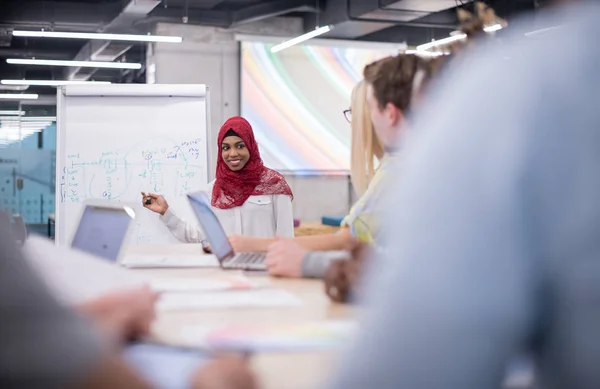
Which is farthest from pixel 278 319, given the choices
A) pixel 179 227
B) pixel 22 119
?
pixel 22 119

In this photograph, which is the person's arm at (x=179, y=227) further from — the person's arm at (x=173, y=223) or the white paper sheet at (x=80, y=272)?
the white paper sheet at (x=80, y=272)

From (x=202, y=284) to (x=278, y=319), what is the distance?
42cm

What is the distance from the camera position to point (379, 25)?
8781mm

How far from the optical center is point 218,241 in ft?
6.20

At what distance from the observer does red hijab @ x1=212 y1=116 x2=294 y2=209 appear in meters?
3.42

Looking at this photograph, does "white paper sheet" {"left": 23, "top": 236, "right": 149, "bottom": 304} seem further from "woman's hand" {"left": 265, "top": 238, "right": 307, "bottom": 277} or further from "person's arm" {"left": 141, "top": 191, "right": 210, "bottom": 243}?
"person's arm" {"left": 141, "top": 191, "right": 210, "bottom": 243}

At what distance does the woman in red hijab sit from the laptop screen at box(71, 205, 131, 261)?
159 centimetres

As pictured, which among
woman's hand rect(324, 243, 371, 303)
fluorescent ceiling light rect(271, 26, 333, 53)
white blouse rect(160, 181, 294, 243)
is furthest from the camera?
fluorescent ceiling light rect(271, 26, 333, 53)

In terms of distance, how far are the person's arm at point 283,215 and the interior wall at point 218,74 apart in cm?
497

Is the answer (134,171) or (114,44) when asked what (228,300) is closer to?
(134,171)

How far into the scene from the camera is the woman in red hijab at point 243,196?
3.38 m

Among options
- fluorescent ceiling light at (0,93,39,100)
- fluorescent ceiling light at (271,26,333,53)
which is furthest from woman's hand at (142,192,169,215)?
fluorescent ceiling light at (0,93,39,100)

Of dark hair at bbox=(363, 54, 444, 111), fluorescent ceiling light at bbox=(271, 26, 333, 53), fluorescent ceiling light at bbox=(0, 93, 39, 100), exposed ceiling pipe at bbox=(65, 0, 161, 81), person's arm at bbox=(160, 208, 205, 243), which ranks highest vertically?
exposed ceiling pipe at bbox=(65, 0, 161, 81)

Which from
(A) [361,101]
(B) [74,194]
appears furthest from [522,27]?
(B) [74,194]
